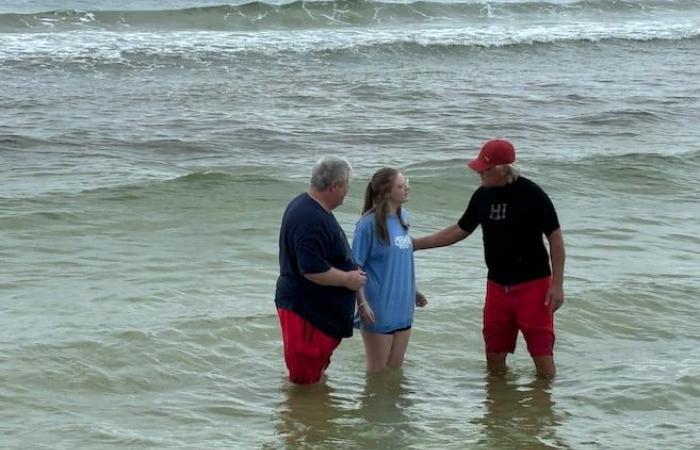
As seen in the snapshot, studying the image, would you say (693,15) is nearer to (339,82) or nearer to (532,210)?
(339,82)

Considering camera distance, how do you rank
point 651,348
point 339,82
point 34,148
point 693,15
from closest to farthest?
point 651,348, point 34,148, point 339,82, point 693,15

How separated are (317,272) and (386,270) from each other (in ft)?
2.10

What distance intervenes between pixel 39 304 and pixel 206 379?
6.65 ft

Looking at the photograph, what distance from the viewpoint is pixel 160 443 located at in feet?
21.7

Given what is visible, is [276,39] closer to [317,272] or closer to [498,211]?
[498,211]

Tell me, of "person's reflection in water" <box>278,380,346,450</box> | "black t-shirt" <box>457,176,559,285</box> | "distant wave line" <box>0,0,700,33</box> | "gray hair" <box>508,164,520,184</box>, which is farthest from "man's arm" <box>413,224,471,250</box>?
"distant wave line" <box>0,0,700,33</box>

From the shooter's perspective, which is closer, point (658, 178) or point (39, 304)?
point (39, 304)

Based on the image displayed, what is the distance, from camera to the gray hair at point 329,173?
6.47m

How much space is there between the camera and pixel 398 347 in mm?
7266

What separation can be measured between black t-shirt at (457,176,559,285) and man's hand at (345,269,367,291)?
98cm

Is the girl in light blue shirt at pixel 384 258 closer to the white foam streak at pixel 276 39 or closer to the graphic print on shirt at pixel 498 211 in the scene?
the graphic print on shirt at pixel 498 211

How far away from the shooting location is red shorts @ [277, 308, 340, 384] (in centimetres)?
672

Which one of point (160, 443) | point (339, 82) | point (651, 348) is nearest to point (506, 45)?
point (339, 82)

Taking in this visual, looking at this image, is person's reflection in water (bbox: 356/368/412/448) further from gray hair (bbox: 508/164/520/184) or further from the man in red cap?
gray hair (bbox: 508/164/520/184)
